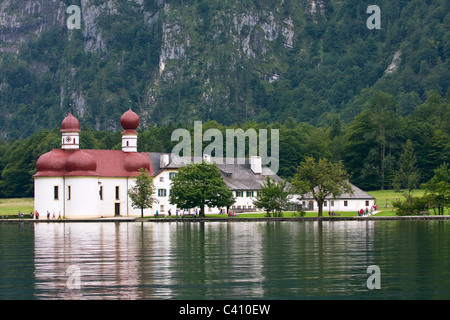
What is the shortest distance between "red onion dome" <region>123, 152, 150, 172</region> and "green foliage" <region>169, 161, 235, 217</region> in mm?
14919

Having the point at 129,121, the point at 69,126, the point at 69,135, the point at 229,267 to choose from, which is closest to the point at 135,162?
the point at 129,121

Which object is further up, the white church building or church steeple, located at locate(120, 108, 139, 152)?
church steeple, located at locate(120, 108, 139, 152)

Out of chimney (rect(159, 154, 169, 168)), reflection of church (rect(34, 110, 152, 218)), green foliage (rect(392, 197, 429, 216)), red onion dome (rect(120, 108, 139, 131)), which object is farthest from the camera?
red onion dome (rect(120, 108, 139, 131))

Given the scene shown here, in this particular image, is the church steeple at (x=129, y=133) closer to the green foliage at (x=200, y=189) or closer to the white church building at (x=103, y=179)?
the white church building at (x=103, y=179)

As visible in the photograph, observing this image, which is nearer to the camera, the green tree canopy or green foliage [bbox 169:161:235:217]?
the green tree canopy

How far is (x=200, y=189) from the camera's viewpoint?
99.9 meters

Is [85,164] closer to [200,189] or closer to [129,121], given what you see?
[129,121]

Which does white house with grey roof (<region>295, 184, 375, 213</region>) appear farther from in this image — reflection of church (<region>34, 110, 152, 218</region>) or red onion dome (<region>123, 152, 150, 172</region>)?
reflection of church (<region>34, 110, 152, 218</region>)

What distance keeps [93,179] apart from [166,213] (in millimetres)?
11218

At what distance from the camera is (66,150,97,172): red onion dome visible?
109 meters

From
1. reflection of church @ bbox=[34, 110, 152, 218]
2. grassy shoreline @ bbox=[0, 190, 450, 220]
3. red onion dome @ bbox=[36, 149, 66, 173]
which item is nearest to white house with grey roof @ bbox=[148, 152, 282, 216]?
reflection of church @ bbox=[34, 110, 152, 218]

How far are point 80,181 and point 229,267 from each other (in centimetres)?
7168
